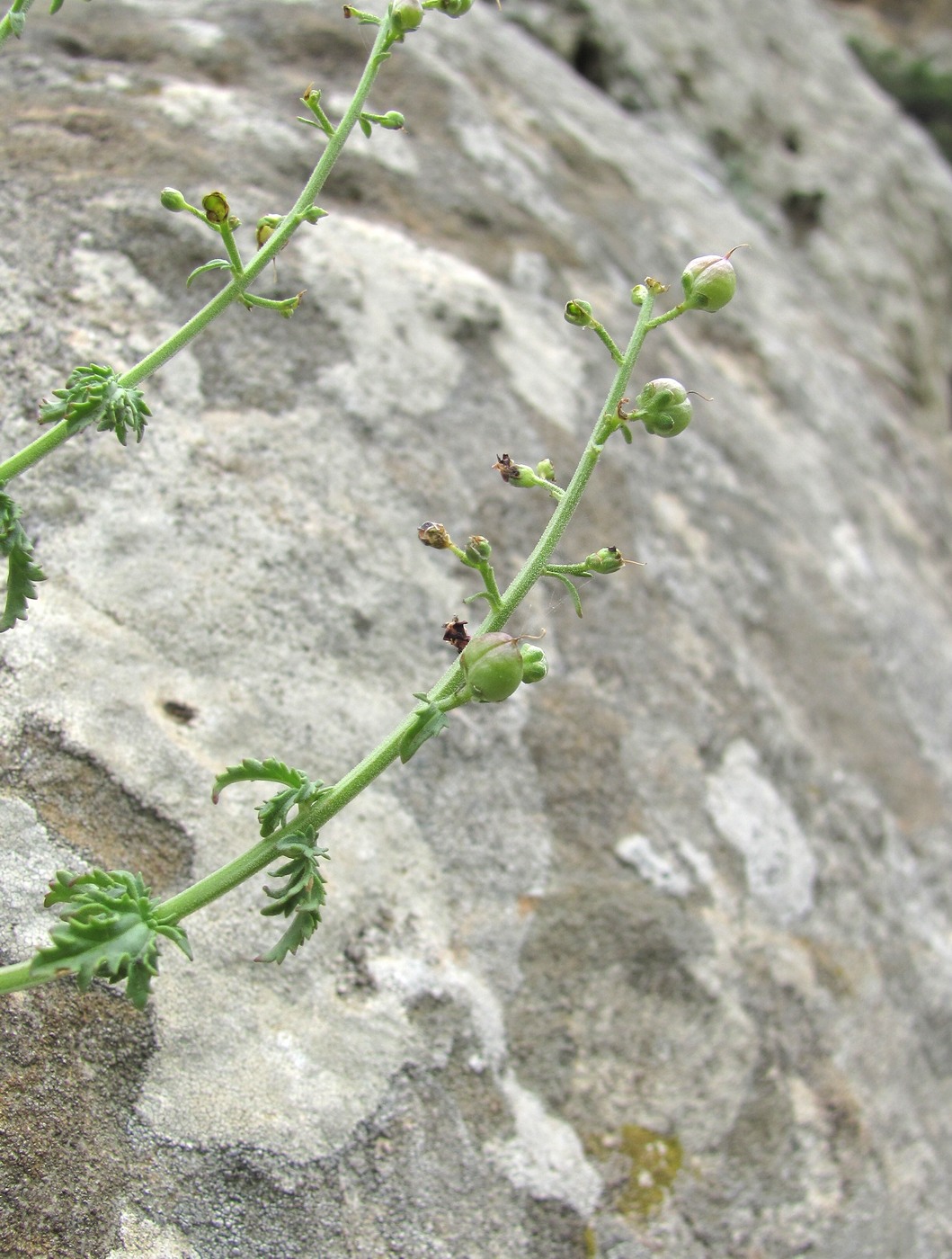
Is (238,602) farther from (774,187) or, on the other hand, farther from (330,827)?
(774,187)

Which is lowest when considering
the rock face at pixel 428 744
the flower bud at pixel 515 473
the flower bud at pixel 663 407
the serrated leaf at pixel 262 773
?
the rock face at pixel 428 744

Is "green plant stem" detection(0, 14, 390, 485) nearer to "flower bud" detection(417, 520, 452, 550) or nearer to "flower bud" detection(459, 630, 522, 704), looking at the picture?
"flower bud" detection(417, 520, 452, 550)

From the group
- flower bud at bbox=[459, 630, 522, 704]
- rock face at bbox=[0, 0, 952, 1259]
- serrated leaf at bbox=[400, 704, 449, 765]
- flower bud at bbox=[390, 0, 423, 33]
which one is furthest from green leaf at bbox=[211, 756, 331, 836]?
flower bud at bbox=[390, 0, 423, 33]

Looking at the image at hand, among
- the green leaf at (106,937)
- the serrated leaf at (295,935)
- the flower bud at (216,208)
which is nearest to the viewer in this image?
the green leaf at (106,937)

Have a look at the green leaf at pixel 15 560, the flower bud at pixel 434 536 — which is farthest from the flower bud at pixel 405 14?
the green leaf at pixel 15 560

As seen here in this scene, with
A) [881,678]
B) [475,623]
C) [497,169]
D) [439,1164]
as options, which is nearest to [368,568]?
[475,623]


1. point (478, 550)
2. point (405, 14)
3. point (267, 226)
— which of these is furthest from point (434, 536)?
point (405, 14)

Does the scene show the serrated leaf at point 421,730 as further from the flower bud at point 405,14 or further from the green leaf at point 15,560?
the flower bud at point 405,14
